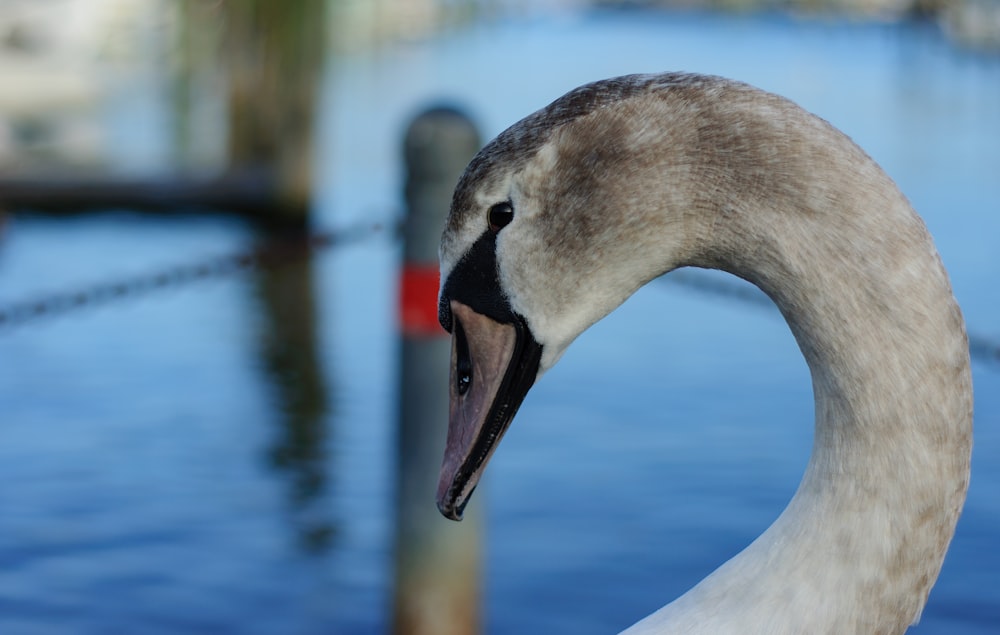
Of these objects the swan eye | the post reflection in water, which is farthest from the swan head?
the post reflection in water

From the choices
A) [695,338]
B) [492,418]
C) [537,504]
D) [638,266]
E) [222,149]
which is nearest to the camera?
[638,266]

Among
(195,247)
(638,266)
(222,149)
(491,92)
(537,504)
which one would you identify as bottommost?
(537,504)

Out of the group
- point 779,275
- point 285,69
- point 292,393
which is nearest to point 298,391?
point 292,393

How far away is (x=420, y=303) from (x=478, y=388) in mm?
1458

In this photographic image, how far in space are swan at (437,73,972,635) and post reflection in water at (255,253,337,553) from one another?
3.24 m

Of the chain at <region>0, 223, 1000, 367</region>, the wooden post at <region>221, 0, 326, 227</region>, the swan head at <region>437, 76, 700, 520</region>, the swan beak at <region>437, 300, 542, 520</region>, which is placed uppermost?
the wooden post at <region>221, 0, 326, 227</region>

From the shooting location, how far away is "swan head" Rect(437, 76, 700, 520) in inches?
63.7

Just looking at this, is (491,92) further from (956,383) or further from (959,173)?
(956,383)

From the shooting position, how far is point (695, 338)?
7.55m

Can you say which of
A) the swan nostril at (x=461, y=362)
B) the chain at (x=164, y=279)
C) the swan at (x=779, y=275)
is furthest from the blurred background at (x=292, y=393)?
the swan at (x=779, y=275)

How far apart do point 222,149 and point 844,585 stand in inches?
409

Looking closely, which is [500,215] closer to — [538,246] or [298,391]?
[538,246]

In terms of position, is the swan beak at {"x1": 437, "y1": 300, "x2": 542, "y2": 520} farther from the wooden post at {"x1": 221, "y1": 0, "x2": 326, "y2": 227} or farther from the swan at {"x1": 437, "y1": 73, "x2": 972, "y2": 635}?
the wooden post at {"x1": 221, "y1": 0, "x2": 326, "y2": 227}

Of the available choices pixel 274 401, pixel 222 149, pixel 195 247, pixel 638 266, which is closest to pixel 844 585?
pixel 638 266
